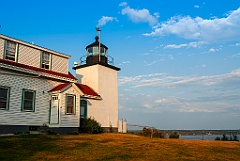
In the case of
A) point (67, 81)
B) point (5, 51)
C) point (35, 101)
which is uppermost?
point (5, 51)

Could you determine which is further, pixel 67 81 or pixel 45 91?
pixel 67 81

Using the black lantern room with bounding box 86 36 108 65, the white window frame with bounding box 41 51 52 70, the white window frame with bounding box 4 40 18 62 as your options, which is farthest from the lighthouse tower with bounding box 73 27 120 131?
the white window frame with bounding box 4 40 18 62

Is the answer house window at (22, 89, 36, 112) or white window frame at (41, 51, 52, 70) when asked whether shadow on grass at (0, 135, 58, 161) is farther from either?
white window frame at (41, 51, 52, 70)

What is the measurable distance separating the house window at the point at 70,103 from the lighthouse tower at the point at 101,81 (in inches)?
124

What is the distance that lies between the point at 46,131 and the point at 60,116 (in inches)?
61.4

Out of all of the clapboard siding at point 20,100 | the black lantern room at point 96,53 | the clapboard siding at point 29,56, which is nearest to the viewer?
the clapboard siding at point 20,100

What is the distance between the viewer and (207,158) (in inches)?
425

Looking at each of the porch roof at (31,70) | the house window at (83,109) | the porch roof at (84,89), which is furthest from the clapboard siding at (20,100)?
the house window at (83,109)

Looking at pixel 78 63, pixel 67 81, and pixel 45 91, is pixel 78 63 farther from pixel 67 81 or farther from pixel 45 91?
pixel 45 91

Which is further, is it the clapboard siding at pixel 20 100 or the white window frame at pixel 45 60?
the white window frame at pixel 45 60

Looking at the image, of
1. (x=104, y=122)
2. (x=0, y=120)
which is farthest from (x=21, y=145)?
(x=104, y=122)

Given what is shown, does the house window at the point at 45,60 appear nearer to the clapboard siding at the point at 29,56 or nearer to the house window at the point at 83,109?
the clapboard siding at the point at 29,56

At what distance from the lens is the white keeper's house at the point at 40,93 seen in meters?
17.7

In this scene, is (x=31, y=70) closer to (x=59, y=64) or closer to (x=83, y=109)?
(x=59, y=64)
